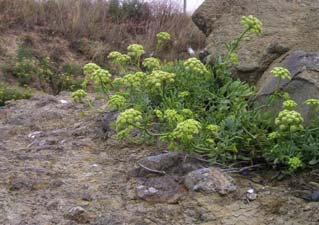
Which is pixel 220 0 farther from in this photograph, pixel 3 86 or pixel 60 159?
pixel 3 86

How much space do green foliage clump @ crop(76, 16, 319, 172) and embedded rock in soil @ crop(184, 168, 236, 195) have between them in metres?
0.17

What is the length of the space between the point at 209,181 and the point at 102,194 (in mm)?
570

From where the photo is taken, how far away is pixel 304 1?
17.4 feet

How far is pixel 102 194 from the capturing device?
142 inches

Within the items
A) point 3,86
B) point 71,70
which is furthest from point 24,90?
point 71,70

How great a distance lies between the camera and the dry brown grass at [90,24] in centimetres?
1104

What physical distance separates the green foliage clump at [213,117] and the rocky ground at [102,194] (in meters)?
0.16

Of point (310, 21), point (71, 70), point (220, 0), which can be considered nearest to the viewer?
point (310, 21)

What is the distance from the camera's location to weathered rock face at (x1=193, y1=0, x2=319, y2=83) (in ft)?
16.1

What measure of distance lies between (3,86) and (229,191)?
17.0ft

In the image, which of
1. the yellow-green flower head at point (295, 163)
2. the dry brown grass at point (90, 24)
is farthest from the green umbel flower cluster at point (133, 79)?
the dry brown grass at point (90, 24)

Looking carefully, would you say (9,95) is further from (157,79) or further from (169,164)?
(169,164)

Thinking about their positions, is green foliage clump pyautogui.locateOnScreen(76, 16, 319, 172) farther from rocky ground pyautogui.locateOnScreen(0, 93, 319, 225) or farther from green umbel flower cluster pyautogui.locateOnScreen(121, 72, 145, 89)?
rocky ground pyautogui.locateOnScreen(0, 93, 319, 225)

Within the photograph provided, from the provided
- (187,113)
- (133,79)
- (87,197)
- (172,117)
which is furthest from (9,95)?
(87,197)
